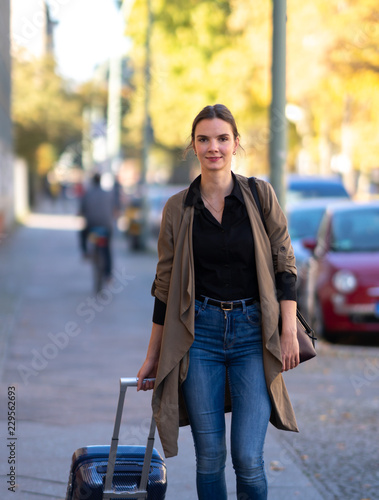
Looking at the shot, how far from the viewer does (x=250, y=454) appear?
3594 millimetres

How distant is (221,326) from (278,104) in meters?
5.73

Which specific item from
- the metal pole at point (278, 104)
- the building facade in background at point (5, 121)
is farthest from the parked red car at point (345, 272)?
the building facade in background at point (5, 121)

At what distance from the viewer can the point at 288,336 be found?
3643mm

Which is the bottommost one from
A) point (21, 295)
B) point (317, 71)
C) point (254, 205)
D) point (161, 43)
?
point (21, 295)

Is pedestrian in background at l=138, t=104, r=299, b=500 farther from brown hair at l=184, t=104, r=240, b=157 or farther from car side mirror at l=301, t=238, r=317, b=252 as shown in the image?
car side mirror at l=301, t=238, r=317, b=252

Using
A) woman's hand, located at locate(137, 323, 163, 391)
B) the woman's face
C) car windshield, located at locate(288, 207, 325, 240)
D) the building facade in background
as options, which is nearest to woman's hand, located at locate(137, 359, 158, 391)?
woman's hand, located at locate(137, 323, 163, 391)

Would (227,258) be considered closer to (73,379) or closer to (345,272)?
(73,379)

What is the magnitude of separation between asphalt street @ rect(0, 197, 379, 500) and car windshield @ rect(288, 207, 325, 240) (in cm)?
247

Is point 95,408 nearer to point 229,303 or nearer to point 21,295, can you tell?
point 229,303

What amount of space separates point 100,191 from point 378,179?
2124 inches

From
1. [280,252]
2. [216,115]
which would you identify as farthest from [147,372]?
[216,115]

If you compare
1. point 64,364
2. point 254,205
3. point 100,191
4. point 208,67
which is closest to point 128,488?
point 254,205

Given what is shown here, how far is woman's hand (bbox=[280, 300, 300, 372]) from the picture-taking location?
3645 mm

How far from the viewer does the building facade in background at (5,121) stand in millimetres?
26812
